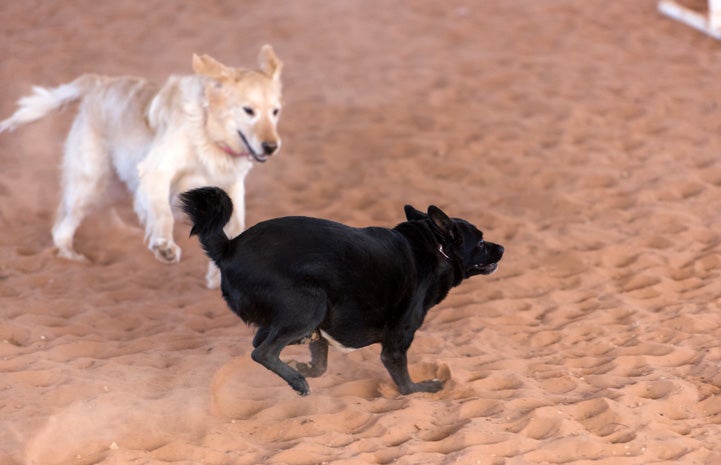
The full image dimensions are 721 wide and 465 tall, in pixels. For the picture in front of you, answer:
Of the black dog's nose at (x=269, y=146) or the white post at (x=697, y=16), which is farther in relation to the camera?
the white post at (x=697, y=16)

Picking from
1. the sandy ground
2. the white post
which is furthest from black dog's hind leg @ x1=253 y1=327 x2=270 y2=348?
the white post

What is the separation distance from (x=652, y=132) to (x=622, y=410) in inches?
203

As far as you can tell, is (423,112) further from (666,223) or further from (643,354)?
(643,354)

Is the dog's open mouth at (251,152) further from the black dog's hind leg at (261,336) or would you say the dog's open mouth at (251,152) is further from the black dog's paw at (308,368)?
the black dog's hind leg at (261,336)

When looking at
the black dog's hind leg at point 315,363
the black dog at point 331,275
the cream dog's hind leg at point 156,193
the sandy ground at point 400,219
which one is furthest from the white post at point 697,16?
the black dog's hind leg at point 315,363

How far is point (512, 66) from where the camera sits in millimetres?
10914

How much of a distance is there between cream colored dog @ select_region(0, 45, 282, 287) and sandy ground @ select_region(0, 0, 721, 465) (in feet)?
1.79

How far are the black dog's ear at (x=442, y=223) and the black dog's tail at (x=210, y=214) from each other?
105 centimetres

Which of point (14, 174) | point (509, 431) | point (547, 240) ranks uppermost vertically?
point (509, 431)

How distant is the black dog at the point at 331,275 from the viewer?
4.13m

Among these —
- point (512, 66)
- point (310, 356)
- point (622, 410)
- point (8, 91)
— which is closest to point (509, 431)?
point (622, 410)

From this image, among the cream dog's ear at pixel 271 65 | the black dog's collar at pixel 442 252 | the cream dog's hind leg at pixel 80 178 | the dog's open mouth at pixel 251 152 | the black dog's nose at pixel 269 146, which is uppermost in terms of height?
the cream dog's ear at pixel 271 65

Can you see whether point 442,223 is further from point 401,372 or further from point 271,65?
point 271,65

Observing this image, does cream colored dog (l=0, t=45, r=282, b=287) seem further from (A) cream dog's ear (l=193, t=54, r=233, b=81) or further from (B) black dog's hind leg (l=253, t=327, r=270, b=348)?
(B) black dog's hind leg (l=253, t=327, r=270, b=348)
